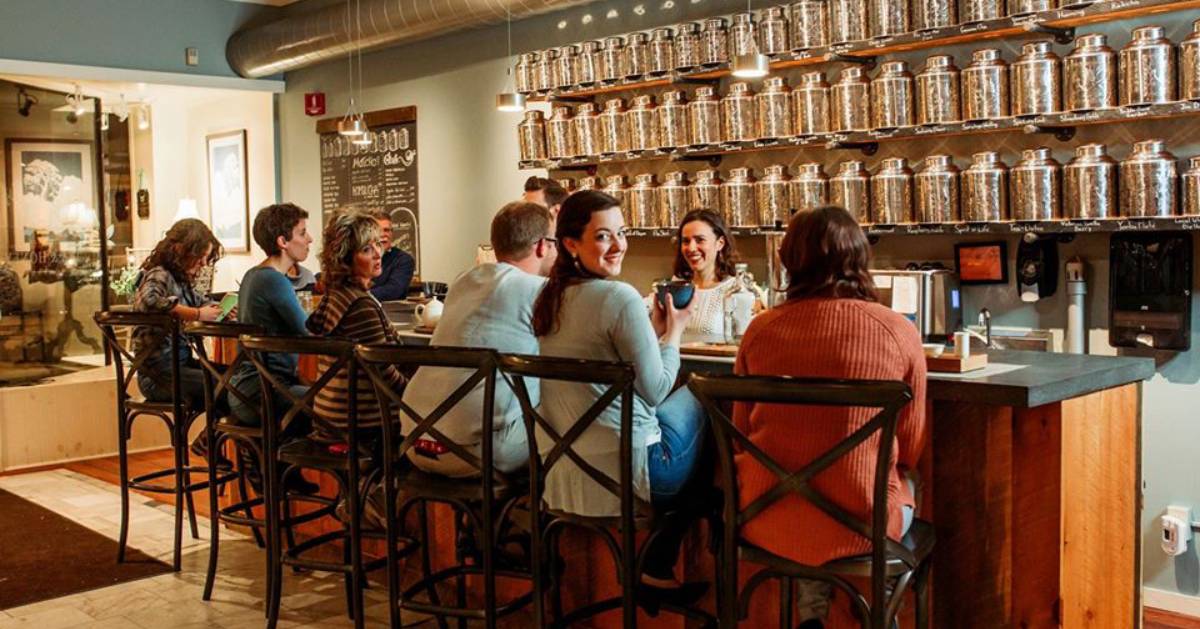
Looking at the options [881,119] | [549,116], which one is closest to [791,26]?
[881,119]

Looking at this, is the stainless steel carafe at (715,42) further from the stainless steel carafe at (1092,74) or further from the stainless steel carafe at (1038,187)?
the stainless steel carafe at (1092,74)

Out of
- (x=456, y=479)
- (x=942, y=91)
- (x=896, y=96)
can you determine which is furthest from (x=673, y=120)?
(x=456, y=479)

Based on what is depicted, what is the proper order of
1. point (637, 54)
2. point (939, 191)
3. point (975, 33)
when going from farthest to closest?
point (637, 54) → point (939, 191) → point (975, 33)

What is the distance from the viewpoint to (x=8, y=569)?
196 inches

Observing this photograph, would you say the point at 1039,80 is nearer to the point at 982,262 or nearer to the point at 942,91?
the point at 942,91

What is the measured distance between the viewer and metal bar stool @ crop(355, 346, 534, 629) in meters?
3.05

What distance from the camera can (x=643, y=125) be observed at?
19.4 feet

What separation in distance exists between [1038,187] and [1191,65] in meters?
0.65

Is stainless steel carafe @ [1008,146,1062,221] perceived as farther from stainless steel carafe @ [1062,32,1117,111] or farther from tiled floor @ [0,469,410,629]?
tiled floor @ [0,469,410,629]

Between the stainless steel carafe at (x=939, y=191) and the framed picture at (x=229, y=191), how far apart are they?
6179 mm

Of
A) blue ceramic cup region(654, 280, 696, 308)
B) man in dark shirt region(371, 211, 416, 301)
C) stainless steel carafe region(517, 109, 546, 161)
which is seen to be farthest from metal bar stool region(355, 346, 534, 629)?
man in dark shirt region(371, 211, 416, 301)

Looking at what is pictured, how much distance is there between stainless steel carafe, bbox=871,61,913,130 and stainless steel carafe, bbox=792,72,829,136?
1.07 feet

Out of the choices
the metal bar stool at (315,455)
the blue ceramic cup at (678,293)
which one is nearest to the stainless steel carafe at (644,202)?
the metal bar stool at (315,455)

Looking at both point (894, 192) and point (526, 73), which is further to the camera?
point (526, 73)
